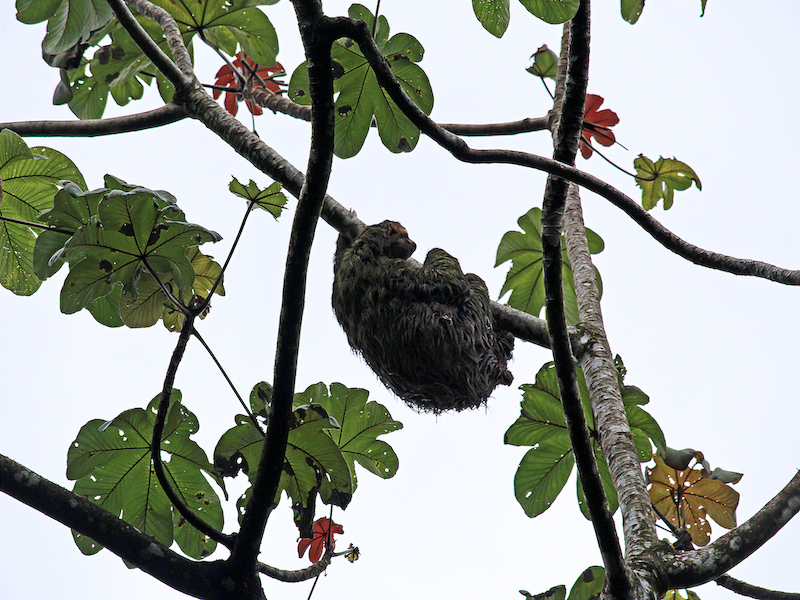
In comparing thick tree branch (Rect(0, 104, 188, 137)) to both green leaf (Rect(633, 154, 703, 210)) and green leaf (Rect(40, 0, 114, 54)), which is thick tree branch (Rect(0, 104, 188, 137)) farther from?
green leaf (Rect(633, 154, 703, 210))

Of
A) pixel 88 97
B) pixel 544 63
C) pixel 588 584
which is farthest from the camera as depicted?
pixel 544 63

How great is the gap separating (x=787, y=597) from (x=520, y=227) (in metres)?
2.89

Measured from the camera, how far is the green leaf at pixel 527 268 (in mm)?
4660

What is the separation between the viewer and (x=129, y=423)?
2.66m

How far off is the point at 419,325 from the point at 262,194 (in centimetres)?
132

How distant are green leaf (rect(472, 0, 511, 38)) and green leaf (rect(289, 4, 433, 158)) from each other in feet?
3.45

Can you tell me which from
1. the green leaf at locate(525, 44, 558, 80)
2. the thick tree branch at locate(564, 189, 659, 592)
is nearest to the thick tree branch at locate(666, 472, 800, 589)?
the thick tree branch at locate(564, 189, 659, 592)

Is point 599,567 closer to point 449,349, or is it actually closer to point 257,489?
point 449,349

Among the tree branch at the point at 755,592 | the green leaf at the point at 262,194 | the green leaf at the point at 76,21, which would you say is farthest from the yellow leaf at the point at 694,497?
the green leaf at the point at 76,21

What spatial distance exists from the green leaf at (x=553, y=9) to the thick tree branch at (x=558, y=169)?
593 mm

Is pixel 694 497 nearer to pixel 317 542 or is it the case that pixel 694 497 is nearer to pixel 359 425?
pixel 359 425

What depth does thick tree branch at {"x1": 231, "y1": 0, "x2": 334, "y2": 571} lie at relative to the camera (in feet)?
7.02

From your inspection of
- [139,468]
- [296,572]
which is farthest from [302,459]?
[139,468]

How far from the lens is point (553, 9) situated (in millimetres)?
2449
